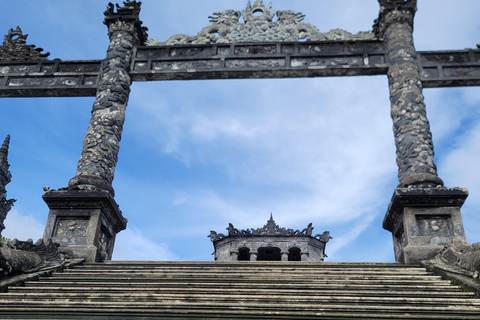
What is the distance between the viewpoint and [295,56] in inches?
440

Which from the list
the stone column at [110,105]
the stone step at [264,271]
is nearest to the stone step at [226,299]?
the stone step at [264,271]

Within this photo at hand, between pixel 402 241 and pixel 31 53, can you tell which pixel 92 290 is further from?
pixel 31 53

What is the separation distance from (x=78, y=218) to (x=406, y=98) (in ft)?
21.4

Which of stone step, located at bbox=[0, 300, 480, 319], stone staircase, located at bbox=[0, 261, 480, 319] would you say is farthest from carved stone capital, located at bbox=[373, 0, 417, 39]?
stone step, located at bbox=[0, 300, 480, 319]

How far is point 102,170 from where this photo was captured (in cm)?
912

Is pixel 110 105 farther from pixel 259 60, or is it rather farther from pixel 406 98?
pixel 406 98

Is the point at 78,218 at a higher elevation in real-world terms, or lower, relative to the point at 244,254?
lower

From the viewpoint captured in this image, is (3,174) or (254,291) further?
(3,174)

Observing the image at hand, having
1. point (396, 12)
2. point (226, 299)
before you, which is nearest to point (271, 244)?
point (396, 12)

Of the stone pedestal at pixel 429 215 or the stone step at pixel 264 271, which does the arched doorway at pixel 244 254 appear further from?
the stone step at pixel 264 271

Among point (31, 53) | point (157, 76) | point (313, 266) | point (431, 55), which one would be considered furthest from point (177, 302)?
point (31, 53)

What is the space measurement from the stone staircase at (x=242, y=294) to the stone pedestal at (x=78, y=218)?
4.32 feet

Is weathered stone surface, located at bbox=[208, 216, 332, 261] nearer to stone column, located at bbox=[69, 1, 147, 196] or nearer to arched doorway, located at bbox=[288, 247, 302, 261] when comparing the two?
arched doorway, located at bbox=[288, 247, 302, 261]

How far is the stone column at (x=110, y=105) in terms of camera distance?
9.03 m
